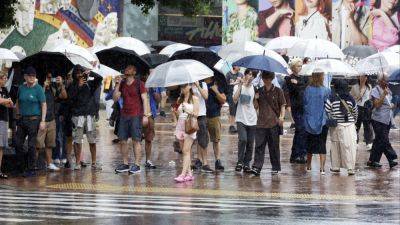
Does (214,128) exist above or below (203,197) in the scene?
above

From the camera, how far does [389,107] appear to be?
2261 centimetres

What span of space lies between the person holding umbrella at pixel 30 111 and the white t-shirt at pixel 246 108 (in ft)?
10.6

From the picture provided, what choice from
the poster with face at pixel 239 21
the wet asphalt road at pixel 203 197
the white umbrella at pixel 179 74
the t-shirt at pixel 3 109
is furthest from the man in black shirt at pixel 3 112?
the poster with face at pixel 239 21

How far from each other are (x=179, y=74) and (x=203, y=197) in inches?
120

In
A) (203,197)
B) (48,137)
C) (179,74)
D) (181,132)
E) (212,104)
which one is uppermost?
(179,74)

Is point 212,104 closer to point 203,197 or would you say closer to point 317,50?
point 203,197

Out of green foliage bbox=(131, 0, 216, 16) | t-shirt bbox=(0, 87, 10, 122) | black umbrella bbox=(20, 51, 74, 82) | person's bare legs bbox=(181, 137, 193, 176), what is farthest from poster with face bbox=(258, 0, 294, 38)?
person's bare legs bbox=(181, 137, 193, 176)

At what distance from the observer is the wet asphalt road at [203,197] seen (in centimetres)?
1430

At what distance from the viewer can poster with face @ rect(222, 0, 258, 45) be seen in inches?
1953

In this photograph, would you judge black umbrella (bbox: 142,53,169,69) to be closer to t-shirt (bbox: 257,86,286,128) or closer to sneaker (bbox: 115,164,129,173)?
sneaker (bbox: 115,164,129,173)

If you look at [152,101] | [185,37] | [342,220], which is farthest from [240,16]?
[342,220]

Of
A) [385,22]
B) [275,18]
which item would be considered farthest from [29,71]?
[385,22]

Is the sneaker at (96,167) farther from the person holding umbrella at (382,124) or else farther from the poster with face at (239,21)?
the poster with face at (239,21)

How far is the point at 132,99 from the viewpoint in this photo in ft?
68.3
